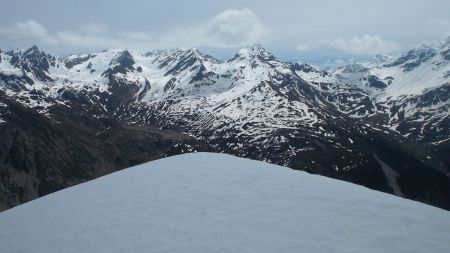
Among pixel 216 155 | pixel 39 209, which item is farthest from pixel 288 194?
pixel 39 209

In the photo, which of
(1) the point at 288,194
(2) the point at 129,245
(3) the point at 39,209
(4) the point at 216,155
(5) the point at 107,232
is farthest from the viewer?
(4) the point at 216,155

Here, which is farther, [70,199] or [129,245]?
[70,199]

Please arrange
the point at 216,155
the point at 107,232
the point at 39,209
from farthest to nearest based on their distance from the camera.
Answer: the point at 216,155
the point at 39,209
the point at 107,232

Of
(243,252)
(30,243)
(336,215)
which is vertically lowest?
(30,243)

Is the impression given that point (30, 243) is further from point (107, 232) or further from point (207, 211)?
point (207, 211)

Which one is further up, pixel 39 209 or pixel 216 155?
pixel 216 155

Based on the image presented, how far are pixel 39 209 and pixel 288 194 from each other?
12.7m

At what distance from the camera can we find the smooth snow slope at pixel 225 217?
51.8ft

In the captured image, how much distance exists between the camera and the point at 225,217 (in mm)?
17703

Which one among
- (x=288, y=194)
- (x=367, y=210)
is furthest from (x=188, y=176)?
(x=367, y=210)

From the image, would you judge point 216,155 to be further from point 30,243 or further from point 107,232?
point 30,243

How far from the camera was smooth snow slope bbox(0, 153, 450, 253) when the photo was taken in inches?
622

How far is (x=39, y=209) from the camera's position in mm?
21219

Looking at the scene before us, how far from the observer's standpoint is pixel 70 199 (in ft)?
71.2
